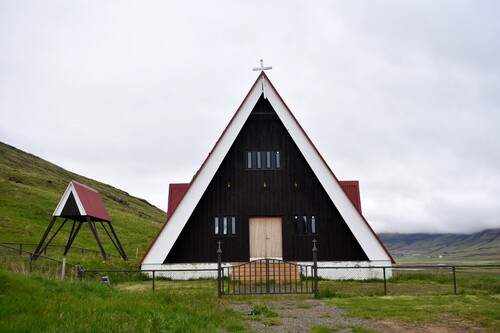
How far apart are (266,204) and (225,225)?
2400mm

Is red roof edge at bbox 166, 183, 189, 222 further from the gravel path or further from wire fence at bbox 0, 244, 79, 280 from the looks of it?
the gravel path

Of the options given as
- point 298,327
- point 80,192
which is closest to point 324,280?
point 298,327

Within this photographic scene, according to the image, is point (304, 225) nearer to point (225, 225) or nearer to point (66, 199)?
point (225, 225)

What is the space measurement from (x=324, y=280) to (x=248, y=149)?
7756 mm

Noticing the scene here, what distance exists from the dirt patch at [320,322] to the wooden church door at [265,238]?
9.80 meters

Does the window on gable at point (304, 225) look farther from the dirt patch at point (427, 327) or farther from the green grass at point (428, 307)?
the dirt patch at point (427, 327)

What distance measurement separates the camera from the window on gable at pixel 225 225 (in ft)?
73.4

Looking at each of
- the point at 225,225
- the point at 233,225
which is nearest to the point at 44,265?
the point at 225,225

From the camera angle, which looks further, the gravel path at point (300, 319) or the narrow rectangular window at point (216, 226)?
the narrow rectangular window at point (216, 226)

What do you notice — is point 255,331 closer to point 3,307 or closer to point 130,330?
point 130,330

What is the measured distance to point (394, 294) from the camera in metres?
15.2

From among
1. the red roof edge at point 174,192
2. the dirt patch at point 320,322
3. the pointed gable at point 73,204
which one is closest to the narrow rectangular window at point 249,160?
the red roof edge at point 174,192

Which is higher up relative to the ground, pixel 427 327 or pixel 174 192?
pixel 174 192

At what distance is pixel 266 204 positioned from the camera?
74.2 feet
